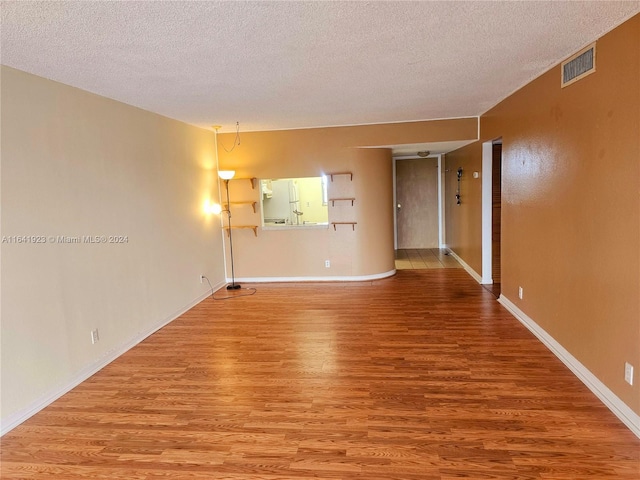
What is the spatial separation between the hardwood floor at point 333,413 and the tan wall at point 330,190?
213 centimetres

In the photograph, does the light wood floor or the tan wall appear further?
the light wood floor

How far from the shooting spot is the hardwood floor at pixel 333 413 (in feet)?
7.19

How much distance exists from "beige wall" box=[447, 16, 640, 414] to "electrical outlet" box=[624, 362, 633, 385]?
30 mm

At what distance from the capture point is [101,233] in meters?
3.58

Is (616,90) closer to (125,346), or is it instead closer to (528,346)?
(528,346)

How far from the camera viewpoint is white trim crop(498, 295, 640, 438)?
7.88ft

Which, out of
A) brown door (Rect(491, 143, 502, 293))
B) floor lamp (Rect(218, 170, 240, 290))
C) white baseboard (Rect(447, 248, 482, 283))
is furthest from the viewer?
white baseboard (Rect(447, 248, 482, 283))

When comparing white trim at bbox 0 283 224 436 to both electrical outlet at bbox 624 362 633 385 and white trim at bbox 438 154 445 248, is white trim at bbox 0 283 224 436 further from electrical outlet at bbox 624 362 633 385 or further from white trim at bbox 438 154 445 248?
white trim at bbox 438 154 445 248

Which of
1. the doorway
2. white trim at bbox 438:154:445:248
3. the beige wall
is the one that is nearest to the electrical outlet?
the beige wall

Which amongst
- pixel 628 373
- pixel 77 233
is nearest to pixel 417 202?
pixel 628 373

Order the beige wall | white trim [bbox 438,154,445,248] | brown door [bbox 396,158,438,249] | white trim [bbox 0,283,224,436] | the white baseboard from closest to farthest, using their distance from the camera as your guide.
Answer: the beige wall, white trim [bbox 0,283,224,436], the white baseboard, white trim [bbox 438,154,445,248], brown door [bbox 396,158,438,249]

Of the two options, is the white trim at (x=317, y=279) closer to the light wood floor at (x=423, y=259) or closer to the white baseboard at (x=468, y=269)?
the light wood floor at (x=423, y=259)

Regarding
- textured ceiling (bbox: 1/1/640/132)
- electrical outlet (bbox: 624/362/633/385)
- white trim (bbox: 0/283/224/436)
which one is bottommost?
white trim (bbox: 0/283/224/436)

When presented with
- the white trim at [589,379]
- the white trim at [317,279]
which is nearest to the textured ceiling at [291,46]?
the white trim at [589,379]
